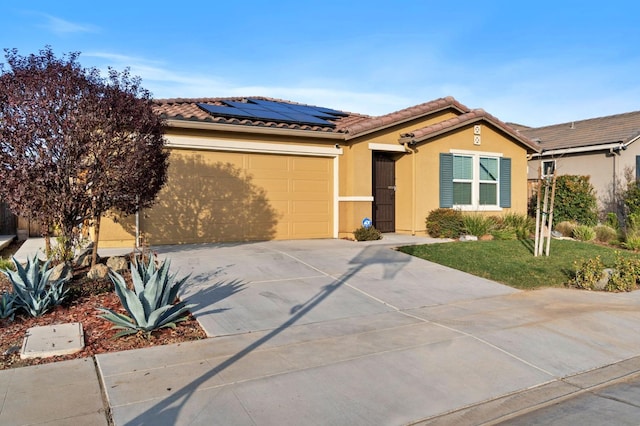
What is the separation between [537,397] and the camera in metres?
4.57

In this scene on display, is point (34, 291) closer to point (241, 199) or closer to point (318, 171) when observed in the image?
point (241, 199)

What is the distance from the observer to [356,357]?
527 centimetres

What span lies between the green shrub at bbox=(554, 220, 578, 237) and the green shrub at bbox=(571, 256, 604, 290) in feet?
25.7

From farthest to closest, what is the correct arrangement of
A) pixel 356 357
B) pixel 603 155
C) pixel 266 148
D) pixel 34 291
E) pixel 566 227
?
pixel 603 155
pixel 566 227
pixel 266 148
pixel 34 291
pixel 356 357

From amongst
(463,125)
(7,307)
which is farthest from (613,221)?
(7,307)

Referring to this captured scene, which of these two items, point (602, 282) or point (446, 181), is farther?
point (446, 181)

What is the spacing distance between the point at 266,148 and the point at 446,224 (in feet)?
18.7

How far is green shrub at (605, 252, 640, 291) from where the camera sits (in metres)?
9.16

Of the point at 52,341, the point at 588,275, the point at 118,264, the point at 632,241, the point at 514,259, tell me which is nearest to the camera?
the point at 52,341

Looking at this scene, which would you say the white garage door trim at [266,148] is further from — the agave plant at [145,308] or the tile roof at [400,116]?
the agave plant at [145,308]

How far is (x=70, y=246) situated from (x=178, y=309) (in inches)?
117

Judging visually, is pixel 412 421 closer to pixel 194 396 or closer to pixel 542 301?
pixel 194 396

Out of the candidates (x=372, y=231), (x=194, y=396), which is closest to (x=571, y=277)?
(x=372, y=231)

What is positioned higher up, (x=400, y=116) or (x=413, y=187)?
(x=400, y=116)
